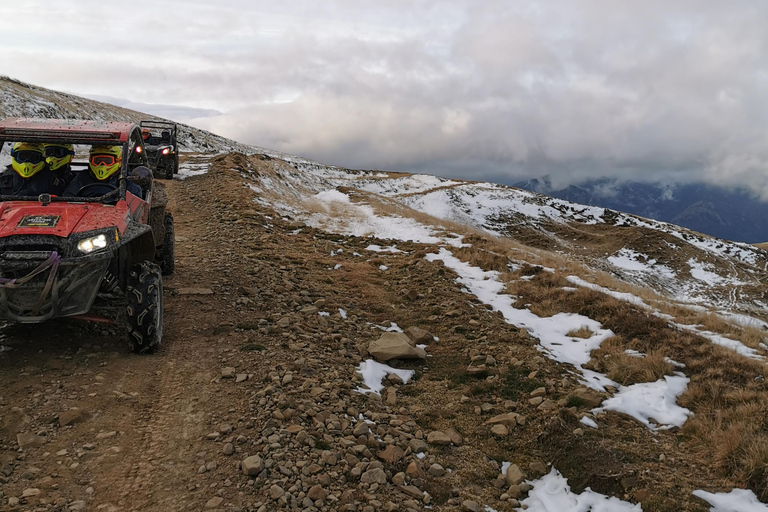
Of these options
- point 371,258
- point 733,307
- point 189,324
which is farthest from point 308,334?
point 733,307

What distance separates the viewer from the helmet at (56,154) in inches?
238

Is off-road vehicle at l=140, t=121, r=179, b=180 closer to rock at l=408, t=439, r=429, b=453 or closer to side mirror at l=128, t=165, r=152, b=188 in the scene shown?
side mirror at l=128, t=165, r=152, b=188

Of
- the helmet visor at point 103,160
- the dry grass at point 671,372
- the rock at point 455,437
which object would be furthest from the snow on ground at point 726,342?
the helmet visor at point 103,160

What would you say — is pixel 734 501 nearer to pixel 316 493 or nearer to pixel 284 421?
pixel 316 493

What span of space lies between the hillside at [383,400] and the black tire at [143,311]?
22 cm

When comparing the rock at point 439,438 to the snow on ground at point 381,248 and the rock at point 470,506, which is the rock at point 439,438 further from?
the snow on ground at point 381,248

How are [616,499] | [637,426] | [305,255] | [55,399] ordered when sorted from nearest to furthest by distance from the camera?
[616,499]
[55,399]
[637,426]
[305,255]

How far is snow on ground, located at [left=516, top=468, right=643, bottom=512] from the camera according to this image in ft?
13.3

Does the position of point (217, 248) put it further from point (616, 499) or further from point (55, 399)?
point (616, 499)

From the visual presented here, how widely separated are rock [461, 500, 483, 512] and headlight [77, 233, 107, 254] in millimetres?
4777

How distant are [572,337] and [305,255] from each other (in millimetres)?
7512

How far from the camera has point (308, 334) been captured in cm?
725

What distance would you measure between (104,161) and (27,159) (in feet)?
2.95

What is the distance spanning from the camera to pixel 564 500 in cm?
421
